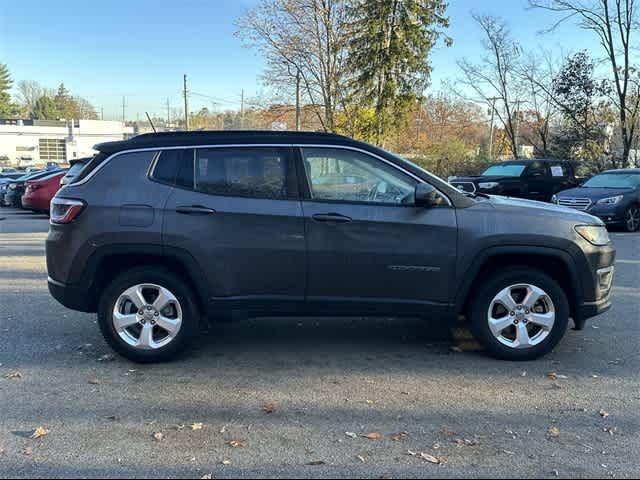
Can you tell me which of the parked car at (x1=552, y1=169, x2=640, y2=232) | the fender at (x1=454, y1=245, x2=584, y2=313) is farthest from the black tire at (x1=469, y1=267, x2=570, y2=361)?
the parked car at (x1=552, y1=169, x2=640, y2=232)

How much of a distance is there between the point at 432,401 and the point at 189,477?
1.77 meters

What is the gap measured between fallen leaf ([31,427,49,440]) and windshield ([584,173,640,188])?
13904 millimetres

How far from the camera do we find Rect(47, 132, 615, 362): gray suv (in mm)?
4375

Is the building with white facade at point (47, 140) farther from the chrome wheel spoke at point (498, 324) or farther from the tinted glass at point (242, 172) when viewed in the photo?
the chrome wheel spoke at point (498, 324)

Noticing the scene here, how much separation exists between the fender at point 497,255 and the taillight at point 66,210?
3.19 m

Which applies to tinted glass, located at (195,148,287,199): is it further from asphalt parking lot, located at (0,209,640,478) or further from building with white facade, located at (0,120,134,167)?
building with white facade, located at (0,120,134,167)

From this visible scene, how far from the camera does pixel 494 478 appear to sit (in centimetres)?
288

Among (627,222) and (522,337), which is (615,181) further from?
(522,337)

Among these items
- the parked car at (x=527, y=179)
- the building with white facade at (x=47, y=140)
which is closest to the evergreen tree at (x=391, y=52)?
the parked car at (x=527, y=179)

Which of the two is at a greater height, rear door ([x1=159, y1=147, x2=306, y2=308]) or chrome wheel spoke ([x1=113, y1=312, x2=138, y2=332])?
rear door ([x1=159, y1=147, x2=306, y2=308])

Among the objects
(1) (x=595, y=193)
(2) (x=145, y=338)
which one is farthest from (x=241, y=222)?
(1) (x=595, y=193)

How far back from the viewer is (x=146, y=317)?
447 cm

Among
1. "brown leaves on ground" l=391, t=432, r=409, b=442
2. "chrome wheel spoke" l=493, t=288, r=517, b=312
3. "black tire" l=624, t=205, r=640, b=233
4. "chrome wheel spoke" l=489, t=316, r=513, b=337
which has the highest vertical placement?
"black tire" l=624, t=205, r=640, b=233

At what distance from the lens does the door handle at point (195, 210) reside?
4.36m
